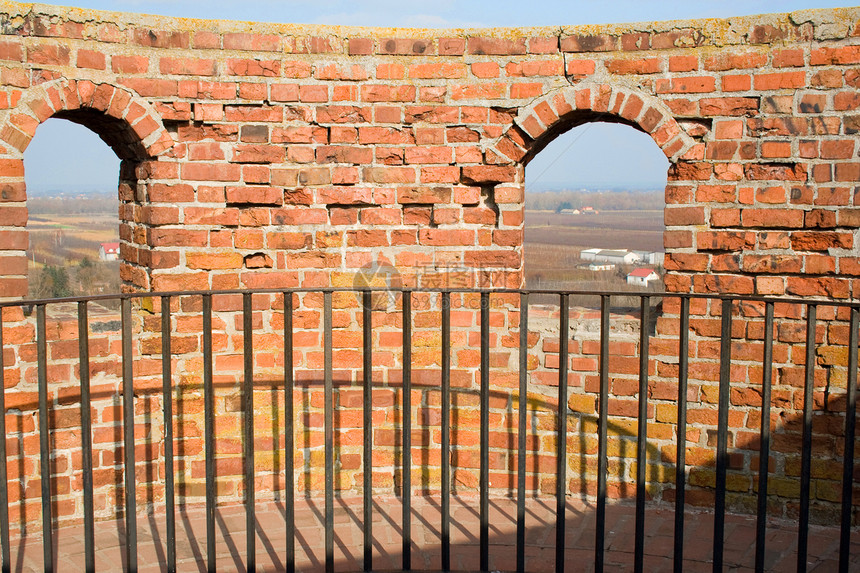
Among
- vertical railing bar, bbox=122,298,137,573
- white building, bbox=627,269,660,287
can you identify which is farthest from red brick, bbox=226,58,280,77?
white building, bbox=627,269,660,287

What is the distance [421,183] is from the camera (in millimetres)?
4430

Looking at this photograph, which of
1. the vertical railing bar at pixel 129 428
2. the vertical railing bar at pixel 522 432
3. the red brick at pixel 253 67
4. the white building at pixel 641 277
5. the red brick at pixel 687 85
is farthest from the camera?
the white building at pixel 641 277

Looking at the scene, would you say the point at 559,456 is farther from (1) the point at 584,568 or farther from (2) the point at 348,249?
(2) the point at 348,249

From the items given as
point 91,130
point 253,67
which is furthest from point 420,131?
point 91,130

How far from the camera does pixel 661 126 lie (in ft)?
13.8

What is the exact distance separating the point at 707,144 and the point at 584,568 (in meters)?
2.21

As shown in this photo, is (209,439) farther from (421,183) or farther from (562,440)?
(421,183)

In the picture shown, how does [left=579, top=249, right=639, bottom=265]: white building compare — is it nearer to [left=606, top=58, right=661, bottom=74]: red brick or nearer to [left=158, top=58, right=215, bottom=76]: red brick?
[left=606, top=58, right=661, bottom=74]: red brick

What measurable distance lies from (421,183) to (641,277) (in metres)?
2.87

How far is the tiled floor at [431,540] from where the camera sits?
360cm

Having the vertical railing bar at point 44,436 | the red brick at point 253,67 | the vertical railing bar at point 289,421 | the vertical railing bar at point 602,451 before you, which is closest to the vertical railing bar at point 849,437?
the vertical railing bar at point 602,451

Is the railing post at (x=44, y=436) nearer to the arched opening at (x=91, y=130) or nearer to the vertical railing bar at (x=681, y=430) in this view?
the arched opening at (x=91, y=130)

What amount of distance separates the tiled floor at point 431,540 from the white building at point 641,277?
2.46 metres

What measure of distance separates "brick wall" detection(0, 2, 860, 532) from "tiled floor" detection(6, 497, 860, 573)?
0.83ft
